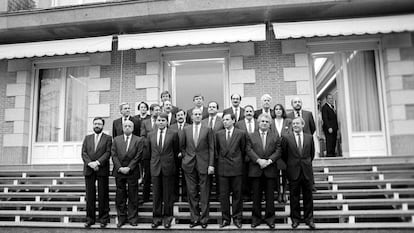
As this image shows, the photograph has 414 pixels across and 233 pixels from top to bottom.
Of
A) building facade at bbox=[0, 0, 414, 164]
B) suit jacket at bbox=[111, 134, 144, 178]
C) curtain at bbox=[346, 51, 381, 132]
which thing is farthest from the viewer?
curtain at bbox=[346, 51, 381, 132]

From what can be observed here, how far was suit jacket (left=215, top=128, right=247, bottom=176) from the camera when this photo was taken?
20.0 ft

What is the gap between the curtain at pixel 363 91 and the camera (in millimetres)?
9227

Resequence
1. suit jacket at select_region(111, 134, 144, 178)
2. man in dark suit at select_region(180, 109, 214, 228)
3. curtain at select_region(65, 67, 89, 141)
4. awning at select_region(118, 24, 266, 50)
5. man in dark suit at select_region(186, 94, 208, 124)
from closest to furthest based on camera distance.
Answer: man in dark suit at select_region(180, 109, 214, 228)
suit jacket at select_region(111, 134, 144, 178)
man in dark suit at select_region(186, 94, 208, 124)
awning at select_region(118, 24, 266, 50)
curtain at select_region(65, 67, 89, 141)

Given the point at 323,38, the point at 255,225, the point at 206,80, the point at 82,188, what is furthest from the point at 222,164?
the point at 323,38

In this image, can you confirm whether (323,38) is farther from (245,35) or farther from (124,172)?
(124,172)

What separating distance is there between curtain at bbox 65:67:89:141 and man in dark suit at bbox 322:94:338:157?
20.8 feet

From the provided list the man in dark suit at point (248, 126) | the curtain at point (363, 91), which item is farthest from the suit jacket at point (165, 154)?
the curtain at point (363, 91)

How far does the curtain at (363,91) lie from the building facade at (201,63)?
0.08 ft

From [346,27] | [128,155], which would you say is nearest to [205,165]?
[128,155]

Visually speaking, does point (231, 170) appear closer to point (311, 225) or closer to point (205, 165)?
point (205, 165)

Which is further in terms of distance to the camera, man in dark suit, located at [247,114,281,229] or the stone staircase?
the stone staircase

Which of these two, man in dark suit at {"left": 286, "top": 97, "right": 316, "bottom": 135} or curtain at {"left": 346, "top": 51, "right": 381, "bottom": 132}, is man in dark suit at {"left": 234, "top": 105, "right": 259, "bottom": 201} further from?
curtain at {"left": 346, "top": 51, "right": 381, "bottom": 132}

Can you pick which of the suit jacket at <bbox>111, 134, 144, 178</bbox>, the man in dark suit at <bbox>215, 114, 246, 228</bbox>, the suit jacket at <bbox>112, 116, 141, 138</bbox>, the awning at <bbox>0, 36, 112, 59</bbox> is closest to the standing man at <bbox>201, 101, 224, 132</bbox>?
the man in dark suit at <bbox>215, 114, 246, 228</bbox>

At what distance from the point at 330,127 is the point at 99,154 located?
547 cm
